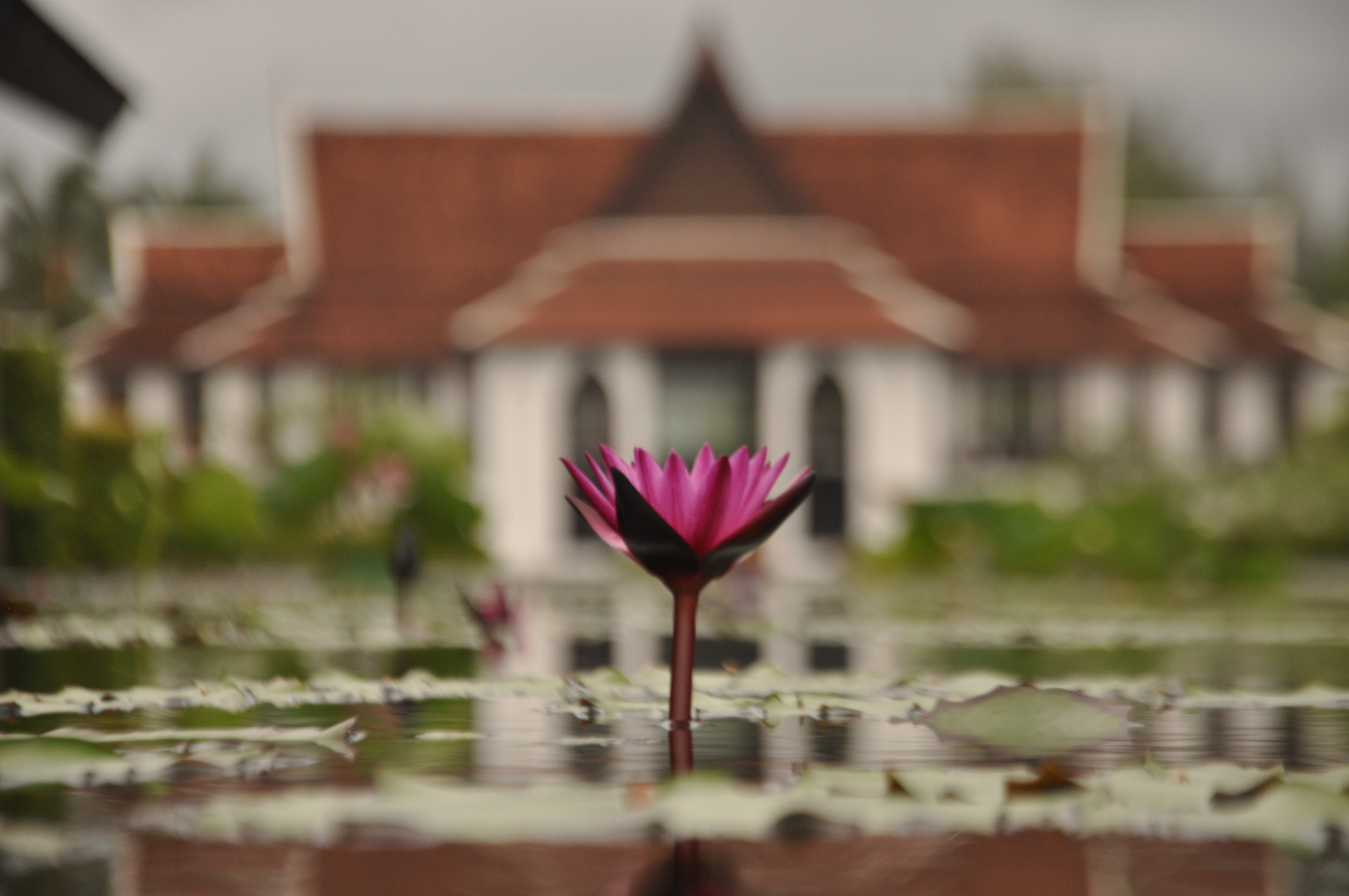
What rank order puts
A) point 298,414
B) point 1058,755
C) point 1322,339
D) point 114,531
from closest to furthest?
point 1058,755, point 114,531, point 298,414, point 1322,339

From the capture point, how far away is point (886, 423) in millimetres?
21203

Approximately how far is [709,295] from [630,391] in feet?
5.56

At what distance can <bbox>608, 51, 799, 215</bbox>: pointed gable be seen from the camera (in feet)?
77.7

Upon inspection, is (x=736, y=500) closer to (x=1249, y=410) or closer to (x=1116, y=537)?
(x=1116, y=537)

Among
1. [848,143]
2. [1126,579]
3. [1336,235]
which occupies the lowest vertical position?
[1126,579]

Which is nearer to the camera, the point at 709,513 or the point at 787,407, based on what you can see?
the point at 709,513

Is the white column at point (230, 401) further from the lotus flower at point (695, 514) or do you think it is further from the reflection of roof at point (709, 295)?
the lotus flower at point (695, 514)

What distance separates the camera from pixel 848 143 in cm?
2739

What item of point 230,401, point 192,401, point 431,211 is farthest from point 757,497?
point 431,211

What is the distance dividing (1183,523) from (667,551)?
37.3 ft

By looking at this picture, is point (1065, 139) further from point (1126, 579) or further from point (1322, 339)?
point (1126, 579)

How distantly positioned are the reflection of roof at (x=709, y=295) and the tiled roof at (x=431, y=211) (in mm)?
1826

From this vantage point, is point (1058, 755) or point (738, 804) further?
point (1058, 755)

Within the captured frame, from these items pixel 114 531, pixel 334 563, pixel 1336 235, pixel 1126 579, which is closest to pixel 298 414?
pixel 334 563
